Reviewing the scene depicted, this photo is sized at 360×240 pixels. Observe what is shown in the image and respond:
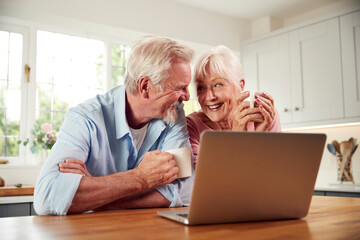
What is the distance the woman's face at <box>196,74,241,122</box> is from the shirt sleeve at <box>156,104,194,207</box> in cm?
19

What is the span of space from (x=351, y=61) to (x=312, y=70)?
Result: 0.42 metres

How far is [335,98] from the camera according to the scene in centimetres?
372

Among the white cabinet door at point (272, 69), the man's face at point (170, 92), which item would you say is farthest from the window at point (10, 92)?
the white cabinet door at point (272, 69)

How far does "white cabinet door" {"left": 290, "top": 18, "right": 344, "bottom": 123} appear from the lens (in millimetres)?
3730

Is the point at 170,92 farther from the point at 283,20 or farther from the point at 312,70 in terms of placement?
the point at 283,20

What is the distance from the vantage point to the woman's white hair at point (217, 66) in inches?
73.8

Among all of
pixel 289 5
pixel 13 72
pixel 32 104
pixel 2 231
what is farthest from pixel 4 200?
pixel 289 5

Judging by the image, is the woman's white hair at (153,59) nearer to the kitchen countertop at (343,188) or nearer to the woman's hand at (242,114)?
the woman's hand at (242,114)

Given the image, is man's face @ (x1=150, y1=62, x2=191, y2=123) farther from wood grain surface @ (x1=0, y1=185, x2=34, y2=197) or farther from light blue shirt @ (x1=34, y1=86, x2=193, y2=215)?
wood grain surface @ (x1=0, y1=185, x2=34, y2=197)

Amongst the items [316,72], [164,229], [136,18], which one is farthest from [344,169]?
[164,229]

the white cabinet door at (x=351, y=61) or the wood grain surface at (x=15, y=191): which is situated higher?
the white cabinet door at (x=351, y=61)

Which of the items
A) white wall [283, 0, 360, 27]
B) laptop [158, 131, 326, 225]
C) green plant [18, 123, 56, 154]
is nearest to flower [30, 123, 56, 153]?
green plant [18, 123, 56, 154]

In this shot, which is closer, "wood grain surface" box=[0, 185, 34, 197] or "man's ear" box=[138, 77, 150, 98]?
"man's ear" box=[138, 77, 150, 98]

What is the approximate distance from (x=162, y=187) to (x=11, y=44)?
8.98ft
